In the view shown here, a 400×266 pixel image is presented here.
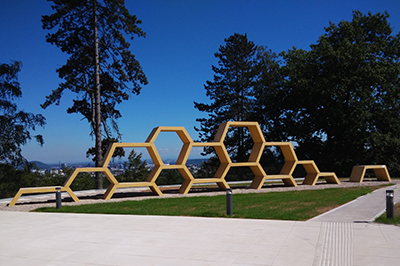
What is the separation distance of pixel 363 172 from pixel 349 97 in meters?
11.6

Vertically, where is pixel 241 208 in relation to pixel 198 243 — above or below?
below

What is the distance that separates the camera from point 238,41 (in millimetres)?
38062

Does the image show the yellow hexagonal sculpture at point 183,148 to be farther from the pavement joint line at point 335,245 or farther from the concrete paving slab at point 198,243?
the pavement joint line at point 335,245

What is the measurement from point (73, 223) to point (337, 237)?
666cm

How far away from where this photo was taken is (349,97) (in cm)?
3159

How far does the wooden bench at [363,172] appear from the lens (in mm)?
21917

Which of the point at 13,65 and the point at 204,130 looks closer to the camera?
the point at 13,65

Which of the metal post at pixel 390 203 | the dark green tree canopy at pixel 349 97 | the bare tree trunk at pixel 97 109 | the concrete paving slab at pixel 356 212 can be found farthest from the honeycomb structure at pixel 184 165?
the dark green tree canopy at pixel 349 97

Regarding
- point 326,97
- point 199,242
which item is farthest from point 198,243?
point 326,97

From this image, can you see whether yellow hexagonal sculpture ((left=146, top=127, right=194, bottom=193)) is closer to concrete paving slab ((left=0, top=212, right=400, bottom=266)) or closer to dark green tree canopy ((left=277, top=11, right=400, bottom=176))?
concrete paving slab ((left=0, top=212, right=400, bottom=266))

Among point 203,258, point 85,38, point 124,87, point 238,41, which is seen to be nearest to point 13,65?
point 85,38

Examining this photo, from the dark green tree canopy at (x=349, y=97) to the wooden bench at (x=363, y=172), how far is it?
6639mm

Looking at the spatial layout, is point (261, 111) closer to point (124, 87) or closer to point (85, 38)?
point (124, 87)

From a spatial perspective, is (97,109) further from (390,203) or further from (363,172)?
(390,203)
